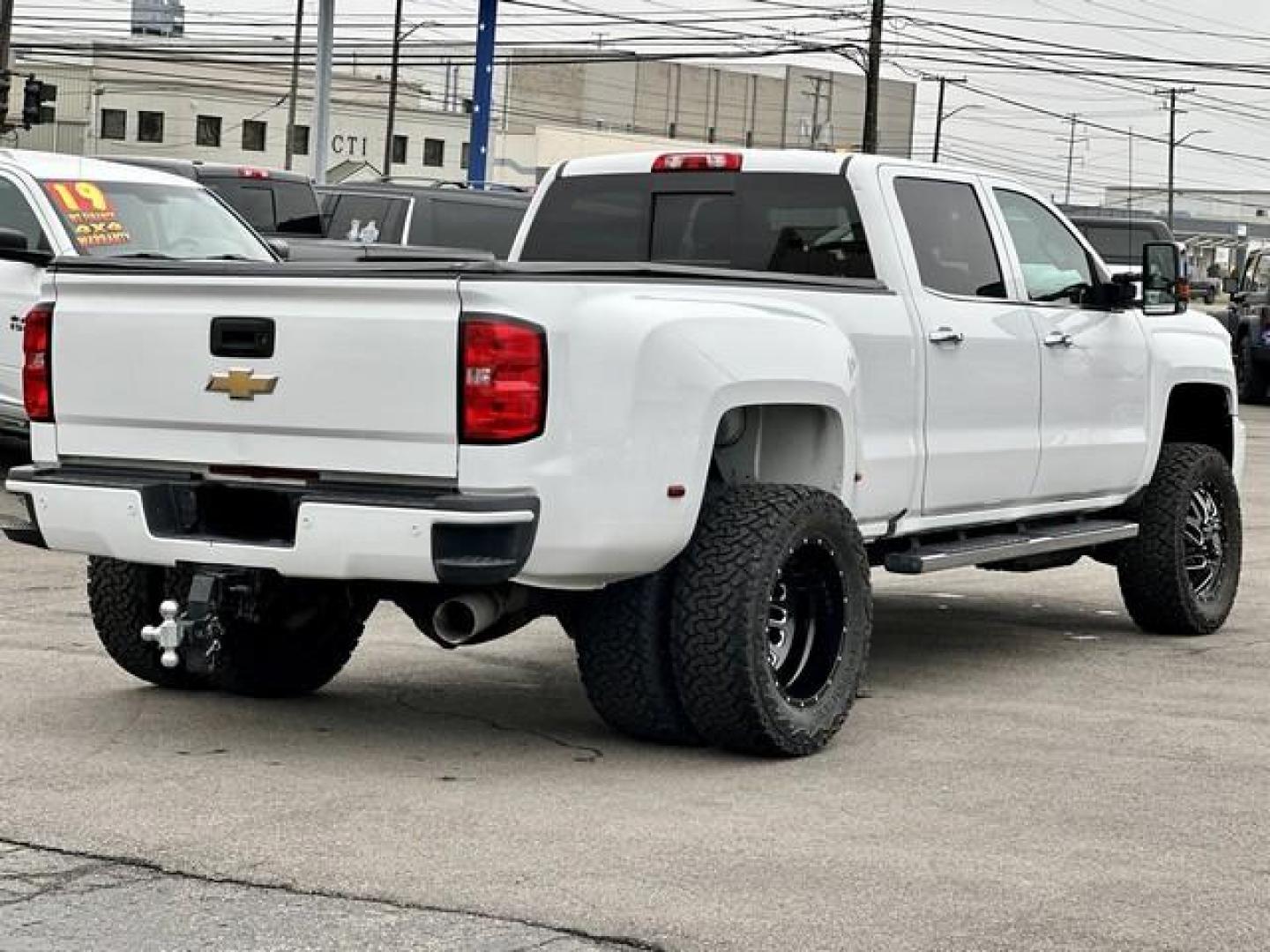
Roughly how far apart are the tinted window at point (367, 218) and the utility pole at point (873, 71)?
2707 cm

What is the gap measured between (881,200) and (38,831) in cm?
382

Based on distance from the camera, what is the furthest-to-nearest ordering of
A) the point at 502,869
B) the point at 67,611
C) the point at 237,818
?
the point at 67,611
the point at 237,818
the point at 502,869

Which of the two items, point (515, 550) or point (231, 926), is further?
point (515, 550)

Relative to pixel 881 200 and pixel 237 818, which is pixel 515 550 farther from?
pixel 881 200

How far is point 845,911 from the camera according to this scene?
17.7 ft

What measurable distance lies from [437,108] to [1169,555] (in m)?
105

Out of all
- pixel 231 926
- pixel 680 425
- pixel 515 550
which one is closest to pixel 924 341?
pixel 680 425

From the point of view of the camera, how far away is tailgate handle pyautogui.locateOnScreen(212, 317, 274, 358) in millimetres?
6910

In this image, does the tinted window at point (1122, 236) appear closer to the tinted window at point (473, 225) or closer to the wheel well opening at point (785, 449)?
the tinted window at point (473, 225)

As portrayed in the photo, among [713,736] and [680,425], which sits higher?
[680,425]

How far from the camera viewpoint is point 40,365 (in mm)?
7414

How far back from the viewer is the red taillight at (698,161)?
8.66 meters

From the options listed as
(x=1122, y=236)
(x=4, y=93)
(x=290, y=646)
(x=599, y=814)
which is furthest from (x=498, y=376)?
(x=4, y=93)

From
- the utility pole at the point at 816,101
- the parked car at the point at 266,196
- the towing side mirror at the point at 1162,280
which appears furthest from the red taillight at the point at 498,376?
the utility pole at the point at 816,101
